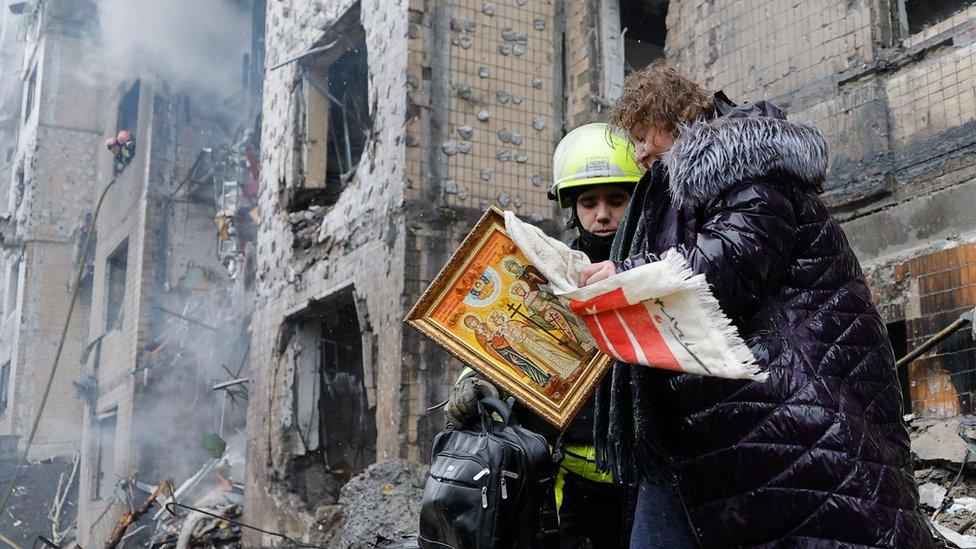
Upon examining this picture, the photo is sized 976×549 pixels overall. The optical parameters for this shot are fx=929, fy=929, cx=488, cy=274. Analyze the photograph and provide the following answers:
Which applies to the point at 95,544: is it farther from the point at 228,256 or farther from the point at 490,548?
the point at 490,548

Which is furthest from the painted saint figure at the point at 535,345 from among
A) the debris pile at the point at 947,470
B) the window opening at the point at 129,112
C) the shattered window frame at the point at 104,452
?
the window opening at the point at 129,112

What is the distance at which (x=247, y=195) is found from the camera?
16.9 meters

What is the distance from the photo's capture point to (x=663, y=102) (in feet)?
8.22

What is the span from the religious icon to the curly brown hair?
0.58 meters

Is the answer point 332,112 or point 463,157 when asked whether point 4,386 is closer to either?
point 332,112

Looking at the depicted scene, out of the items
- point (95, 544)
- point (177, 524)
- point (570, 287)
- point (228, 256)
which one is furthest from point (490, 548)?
point (95, 544)

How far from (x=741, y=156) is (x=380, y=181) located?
6.56 meters

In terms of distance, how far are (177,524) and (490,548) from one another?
Answer: 1051 centimetres

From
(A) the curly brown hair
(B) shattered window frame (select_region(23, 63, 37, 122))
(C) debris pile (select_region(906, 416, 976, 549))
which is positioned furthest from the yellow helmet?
(B) shattered window frame (select_region(23, 63, 37, 122))

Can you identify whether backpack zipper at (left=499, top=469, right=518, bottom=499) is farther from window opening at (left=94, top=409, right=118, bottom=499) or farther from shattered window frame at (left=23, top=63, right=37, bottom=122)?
shattered window frame at (left=23, top=63, right=37, bottom=122)

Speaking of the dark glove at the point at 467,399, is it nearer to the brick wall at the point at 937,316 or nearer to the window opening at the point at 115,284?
the brick wall at the point at 937,316

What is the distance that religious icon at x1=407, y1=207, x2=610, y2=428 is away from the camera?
9.42ft

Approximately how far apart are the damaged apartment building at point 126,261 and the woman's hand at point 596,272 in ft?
38.9

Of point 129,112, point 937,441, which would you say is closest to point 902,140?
point 937,441
